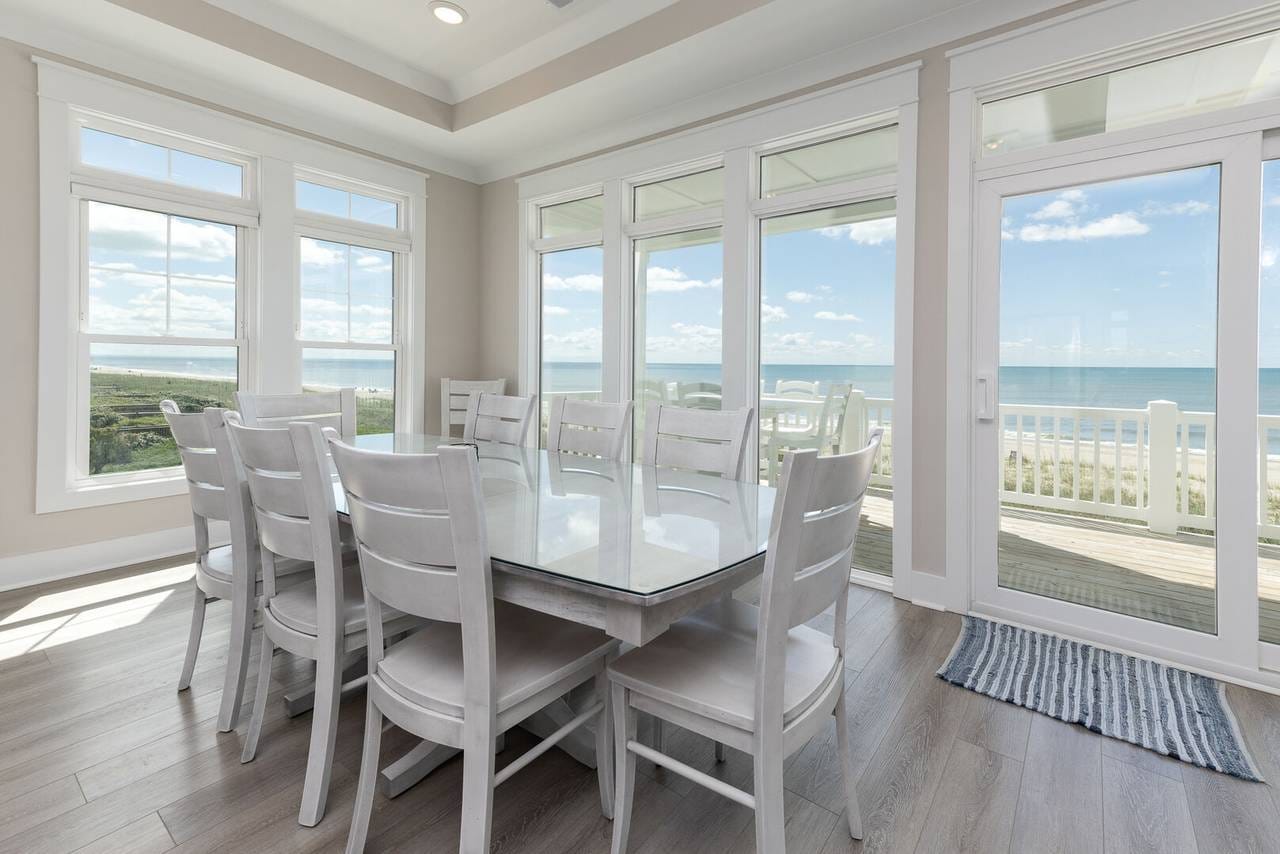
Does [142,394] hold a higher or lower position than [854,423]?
higher

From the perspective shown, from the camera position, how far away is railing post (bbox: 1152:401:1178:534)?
2471mm

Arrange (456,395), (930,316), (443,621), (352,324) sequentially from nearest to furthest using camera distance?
(443,621)
(930,316)
(352,324)
(456,395)

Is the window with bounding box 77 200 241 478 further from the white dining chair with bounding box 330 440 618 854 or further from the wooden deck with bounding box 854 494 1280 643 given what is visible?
the wooden deck with bounding box 854 494 1280 643

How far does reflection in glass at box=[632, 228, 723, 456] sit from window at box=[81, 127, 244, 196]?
2.68 metres

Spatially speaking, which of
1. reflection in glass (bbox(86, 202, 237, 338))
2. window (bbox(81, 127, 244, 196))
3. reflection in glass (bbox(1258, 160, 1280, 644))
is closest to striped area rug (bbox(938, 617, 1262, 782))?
reflection in glass (bbox(1258, 160, 1280, 644))

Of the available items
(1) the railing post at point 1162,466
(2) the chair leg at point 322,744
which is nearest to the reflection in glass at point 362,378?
(2) the chair leg at point 322,744

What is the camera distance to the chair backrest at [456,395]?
4.92m

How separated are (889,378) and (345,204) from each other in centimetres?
393

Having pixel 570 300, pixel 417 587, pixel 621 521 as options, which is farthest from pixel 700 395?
pixel 417 587

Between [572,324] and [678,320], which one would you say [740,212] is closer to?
[678,320]

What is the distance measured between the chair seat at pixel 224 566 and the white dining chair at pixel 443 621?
838 mm

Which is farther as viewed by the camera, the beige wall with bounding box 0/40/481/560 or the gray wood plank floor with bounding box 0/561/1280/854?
the beige wall with bounding box 0/40/481/560

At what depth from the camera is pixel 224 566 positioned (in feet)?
6.65

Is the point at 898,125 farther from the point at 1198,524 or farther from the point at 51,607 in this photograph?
the point at 51,607
